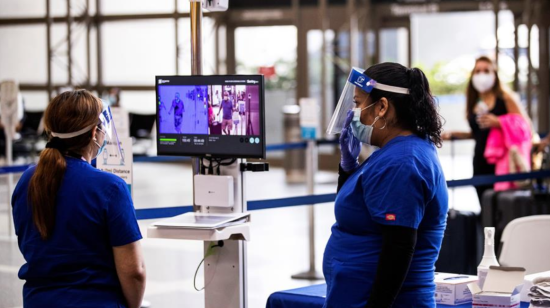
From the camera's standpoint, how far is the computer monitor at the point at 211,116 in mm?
3486

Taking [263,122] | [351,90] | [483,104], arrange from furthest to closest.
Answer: [483,104], [263,122], [351,90]

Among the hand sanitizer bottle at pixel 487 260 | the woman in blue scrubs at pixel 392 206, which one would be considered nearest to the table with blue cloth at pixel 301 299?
the hand sanitizer bottle at pixel 487 260

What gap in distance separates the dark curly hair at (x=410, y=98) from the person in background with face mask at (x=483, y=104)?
11.9ft

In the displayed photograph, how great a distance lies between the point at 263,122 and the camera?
11.4 ft

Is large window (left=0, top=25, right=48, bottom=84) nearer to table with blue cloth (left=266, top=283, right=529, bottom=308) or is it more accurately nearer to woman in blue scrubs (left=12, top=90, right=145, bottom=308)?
table with blue cloth (left=266, top=283, right=529, bottom=308)

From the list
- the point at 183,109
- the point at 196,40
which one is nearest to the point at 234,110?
the point at 183,109

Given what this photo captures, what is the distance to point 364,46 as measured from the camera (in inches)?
570

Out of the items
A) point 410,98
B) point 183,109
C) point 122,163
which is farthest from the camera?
point 122,163

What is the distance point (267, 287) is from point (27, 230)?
11.2ft

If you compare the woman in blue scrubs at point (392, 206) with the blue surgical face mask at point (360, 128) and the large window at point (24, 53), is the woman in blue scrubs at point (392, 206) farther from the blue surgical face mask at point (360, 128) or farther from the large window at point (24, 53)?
the large window at point (24, 53)

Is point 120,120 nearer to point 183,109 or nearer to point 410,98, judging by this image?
point 183,109

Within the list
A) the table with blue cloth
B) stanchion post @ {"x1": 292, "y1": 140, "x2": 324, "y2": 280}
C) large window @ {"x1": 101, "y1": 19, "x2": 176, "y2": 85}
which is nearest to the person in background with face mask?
stanchion post @ {"x1": 292, "y1": 140, "x2": 324, "y2": 280}

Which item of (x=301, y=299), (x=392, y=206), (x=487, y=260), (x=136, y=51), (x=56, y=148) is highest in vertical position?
(x=136, y=51)

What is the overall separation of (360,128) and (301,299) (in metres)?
0.71
